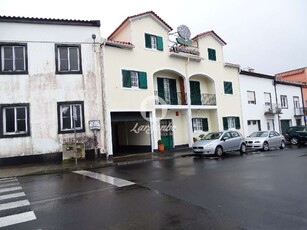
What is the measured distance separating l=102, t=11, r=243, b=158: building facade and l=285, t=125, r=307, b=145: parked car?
4.65 metres

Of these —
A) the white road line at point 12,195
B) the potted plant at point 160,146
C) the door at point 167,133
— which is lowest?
the white road line at point 12,195

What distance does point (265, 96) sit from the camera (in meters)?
29.8

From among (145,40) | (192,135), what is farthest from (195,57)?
(192,135)

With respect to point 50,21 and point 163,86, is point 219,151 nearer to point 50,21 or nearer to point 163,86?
point 163,86

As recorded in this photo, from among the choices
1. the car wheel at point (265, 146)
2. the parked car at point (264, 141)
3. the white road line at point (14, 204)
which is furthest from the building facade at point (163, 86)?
the white road line at point (14, 204)

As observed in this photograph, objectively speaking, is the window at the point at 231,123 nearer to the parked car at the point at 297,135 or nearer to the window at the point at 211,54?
the parked car at the point at 297,135

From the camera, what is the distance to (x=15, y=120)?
1566cm

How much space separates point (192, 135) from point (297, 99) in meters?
19.1

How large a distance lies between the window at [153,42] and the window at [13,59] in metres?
8.39

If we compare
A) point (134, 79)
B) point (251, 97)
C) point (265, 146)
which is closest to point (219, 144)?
point (265, 146)

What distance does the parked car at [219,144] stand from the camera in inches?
619

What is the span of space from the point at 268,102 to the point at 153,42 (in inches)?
641

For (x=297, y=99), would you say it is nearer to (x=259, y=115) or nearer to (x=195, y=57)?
(x=259, y=115)

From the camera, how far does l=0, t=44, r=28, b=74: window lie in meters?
15.8
